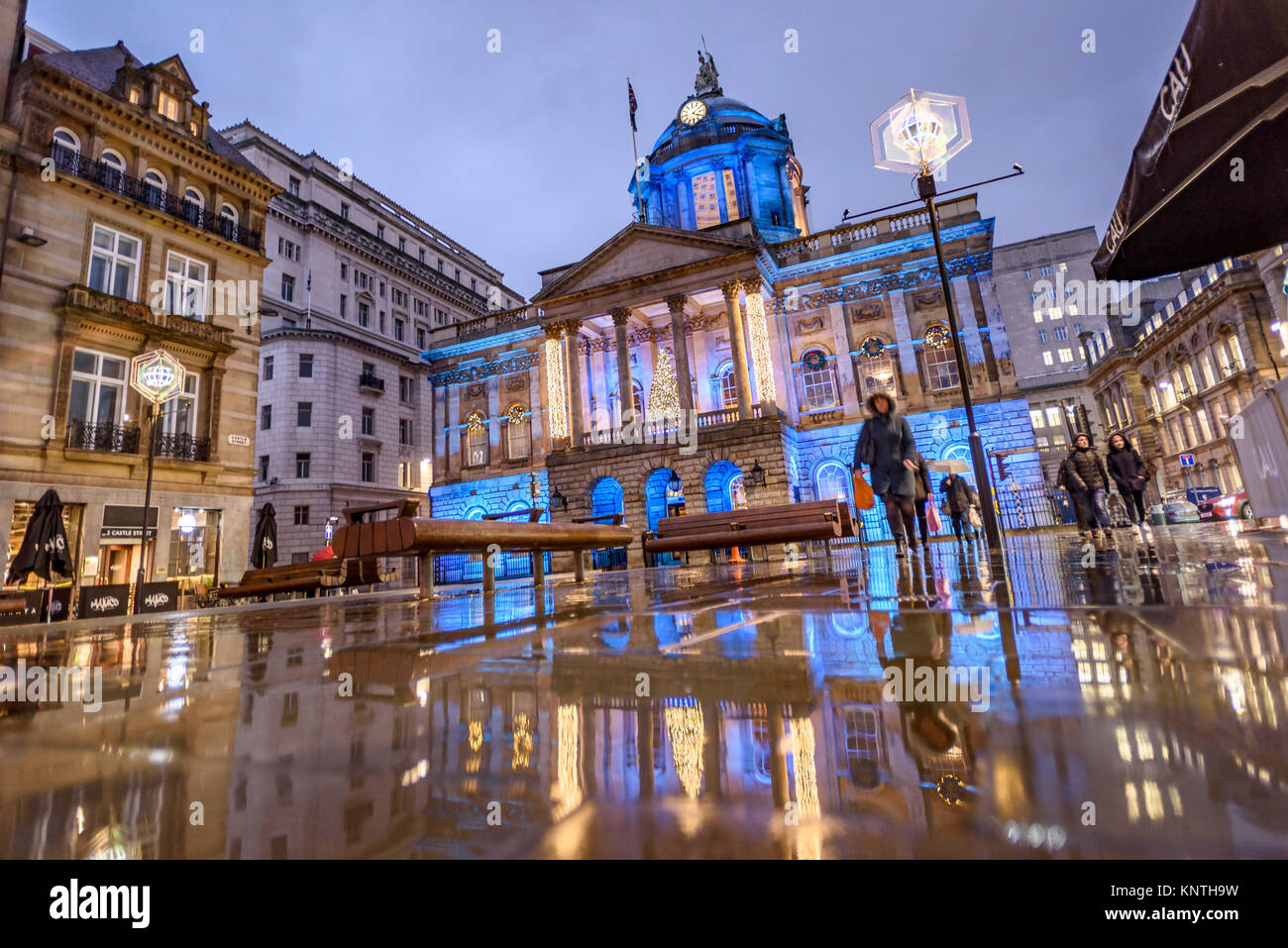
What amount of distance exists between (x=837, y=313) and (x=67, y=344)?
1044 inches

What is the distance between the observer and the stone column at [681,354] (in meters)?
25.3

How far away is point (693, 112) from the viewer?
34.8m

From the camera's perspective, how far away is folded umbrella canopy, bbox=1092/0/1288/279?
3131 millimetres

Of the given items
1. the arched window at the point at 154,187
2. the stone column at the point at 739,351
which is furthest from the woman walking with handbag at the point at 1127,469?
the arched window at the point at 154,187

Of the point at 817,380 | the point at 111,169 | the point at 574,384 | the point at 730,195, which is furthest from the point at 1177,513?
the point at 111,169

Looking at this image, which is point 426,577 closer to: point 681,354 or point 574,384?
point 681,354

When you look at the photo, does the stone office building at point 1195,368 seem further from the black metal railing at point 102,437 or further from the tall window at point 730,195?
the black metal railing at point 102,437

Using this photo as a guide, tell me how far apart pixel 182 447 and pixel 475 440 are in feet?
54.4

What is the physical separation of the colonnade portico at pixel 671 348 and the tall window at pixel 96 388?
15.0 metres

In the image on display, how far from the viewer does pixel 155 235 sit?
57.5 feet

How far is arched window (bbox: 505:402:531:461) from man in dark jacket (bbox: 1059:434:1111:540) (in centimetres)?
2572

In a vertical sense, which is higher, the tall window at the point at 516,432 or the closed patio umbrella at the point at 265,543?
the tall window at the point at 516,432

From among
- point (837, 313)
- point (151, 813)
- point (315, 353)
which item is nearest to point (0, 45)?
point (315, 353)

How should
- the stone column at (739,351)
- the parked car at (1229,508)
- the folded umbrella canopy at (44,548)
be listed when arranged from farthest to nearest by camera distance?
the stone column at (739,351) < the parked car at (1229,508) < the folded umbrella canopy at (44,548)
